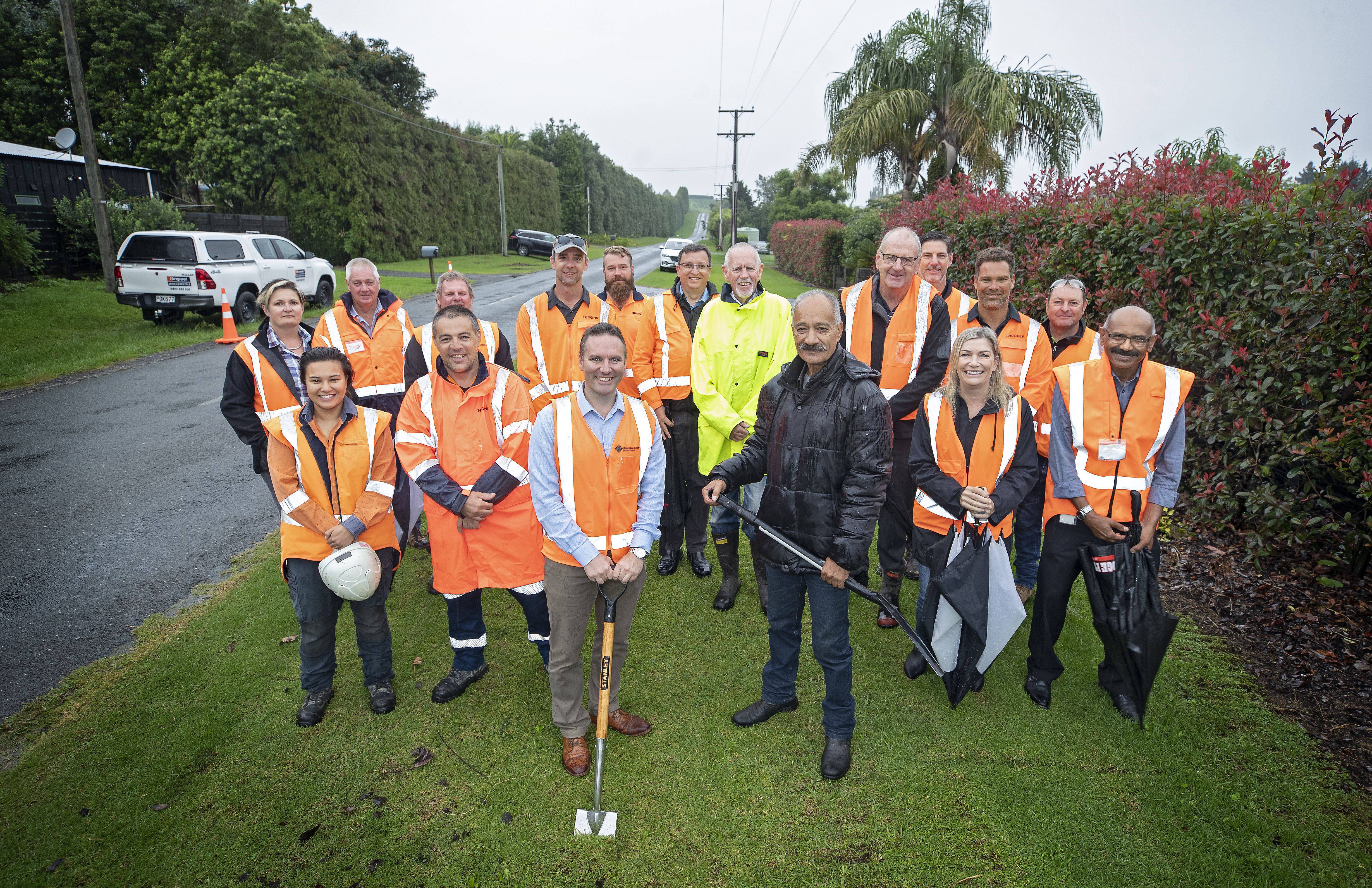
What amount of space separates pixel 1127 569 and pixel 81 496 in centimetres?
820

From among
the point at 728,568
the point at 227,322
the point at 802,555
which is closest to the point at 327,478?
the point at 802,555

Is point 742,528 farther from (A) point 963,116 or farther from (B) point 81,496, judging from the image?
(A) point 963,116

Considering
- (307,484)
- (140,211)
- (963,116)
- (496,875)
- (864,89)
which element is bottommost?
(496,875)

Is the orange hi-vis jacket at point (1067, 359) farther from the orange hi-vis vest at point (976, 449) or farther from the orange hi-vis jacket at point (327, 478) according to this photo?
the orange hi-vis jacket at point (327, 478)

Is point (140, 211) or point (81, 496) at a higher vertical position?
point (140, 211)

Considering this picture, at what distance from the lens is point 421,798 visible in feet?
→ 10.2

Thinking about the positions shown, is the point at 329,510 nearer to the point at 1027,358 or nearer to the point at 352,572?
the point at 352,572

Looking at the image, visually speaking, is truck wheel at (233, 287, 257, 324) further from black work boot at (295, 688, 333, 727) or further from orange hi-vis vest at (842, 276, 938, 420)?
orange hi-vis vest at (842, 276, 938, 420)

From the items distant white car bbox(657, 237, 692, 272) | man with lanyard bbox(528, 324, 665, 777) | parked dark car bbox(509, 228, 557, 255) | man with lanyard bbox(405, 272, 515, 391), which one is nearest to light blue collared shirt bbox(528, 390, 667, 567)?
man with lanyard bbox(528, 324, 665, 777)

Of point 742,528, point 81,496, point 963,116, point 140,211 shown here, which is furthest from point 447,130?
point 742,528

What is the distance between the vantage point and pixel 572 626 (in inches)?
128

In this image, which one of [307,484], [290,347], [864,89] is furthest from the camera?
[864,89]

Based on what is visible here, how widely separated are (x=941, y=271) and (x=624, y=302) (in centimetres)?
229

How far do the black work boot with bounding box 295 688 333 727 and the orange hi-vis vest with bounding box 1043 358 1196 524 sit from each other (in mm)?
4010
